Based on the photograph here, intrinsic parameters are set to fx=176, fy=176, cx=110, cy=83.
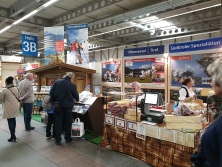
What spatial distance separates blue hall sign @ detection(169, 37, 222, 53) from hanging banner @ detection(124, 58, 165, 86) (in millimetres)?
599

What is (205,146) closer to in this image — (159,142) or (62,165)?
(159,142)

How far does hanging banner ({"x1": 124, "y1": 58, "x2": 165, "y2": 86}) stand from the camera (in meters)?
5.52

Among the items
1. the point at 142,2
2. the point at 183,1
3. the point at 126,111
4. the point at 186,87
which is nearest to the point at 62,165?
the point at 126,111

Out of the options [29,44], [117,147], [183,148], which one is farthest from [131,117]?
[29,44]

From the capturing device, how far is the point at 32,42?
798 centimetres

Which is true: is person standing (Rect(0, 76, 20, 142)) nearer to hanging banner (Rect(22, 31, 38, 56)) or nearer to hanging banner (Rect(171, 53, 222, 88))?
hanging banner (Rect(22, 31, 38, 56))

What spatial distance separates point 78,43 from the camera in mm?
6012

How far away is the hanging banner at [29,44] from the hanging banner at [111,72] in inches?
135

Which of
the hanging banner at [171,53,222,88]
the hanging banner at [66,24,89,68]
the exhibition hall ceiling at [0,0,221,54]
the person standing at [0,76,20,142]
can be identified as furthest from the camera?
the hanging banner at [66,24,89,68]

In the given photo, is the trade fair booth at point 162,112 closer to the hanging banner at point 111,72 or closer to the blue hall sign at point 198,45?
the blue hall sign at point 198,45

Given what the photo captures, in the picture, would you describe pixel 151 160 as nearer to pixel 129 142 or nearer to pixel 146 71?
pixel 129 142

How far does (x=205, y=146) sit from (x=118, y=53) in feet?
43.0

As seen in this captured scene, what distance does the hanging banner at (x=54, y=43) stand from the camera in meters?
6.29

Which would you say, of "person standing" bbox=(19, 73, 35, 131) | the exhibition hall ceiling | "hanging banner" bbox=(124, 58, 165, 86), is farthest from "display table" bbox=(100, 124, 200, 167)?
the exhibition hall ceiling
